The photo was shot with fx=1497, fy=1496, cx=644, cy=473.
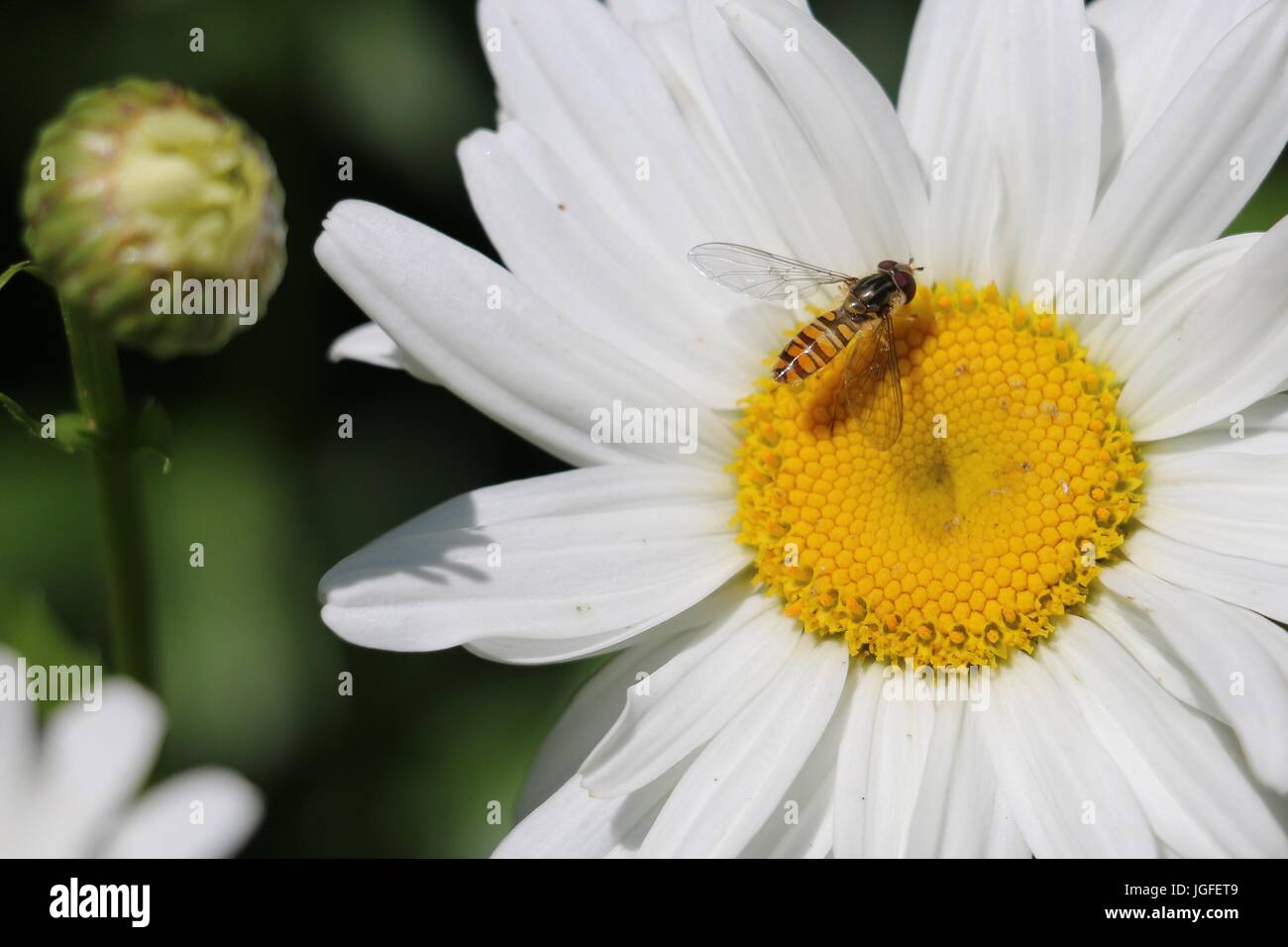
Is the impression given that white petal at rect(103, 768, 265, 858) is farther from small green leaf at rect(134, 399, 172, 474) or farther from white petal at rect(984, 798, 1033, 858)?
white petal at rect(984, 798, 1033, 858)

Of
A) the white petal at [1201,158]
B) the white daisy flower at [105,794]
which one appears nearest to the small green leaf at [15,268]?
the white daisy flower at [105,794]

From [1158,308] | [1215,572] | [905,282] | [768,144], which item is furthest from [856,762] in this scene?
[768,144]

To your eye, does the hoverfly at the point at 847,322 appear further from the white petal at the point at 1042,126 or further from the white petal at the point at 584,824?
the white petal at the point at 584,824

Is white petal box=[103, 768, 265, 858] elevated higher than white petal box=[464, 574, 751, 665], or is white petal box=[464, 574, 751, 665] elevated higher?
white petal box=[464, 574, 751, 665]

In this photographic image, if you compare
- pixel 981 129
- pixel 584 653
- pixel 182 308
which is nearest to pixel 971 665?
pixel 584 653

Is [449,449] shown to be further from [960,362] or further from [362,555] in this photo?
[960,362]

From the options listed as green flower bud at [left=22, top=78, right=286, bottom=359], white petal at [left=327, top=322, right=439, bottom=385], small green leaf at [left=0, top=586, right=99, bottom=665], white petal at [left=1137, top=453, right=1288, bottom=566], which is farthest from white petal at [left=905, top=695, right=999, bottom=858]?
small green leaf at [left=0, top=586, right=99, bottom=665]
